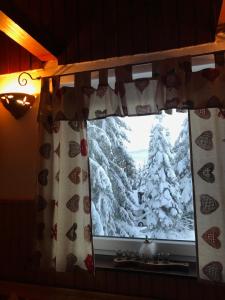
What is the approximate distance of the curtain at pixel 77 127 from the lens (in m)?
1.62

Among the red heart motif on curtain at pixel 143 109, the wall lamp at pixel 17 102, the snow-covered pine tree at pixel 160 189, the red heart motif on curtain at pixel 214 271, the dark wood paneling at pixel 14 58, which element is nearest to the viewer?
the red heart motif on curtain at pixel 214 271

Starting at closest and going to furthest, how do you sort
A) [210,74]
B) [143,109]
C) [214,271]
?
[214,271] → [210,74] → [143,109]

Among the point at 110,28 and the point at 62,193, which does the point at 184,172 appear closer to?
the point at 62,193

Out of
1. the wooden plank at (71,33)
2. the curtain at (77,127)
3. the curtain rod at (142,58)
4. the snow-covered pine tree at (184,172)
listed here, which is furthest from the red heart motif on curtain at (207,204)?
the wooden plank at (71,33)

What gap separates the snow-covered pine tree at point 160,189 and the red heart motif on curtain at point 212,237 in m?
0.36

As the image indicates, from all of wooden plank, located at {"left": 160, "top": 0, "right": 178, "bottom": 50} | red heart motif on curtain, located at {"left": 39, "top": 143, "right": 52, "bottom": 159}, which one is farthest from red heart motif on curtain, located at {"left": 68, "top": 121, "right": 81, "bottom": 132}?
wooden plank, located at {"left": 160, "top": 0, "right": 178, "bottom": 50}

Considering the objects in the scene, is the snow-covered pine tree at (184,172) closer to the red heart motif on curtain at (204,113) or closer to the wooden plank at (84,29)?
the red heart motif on curtain at (204,113)

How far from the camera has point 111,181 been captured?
2016 mm


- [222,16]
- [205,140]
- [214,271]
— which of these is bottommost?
[214,271]

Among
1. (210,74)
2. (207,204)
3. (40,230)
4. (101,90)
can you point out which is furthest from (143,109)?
(40,230)

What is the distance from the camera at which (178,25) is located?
1795mm

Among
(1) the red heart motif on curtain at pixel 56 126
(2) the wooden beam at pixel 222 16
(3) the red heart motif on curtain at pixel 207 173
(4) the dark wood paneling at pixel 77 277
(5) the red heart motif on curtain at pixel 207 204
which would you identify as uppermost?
(2) the wooden beam at pixel 222 16

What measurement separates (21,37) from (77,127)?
23.6 inches

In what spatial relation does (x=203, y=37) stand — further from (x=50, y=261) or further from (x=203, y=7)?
(x=50, y=261)
